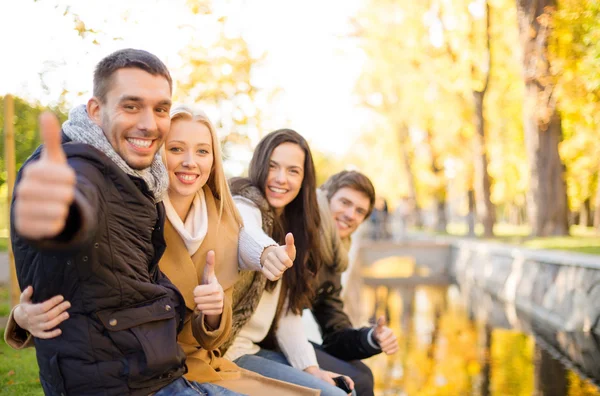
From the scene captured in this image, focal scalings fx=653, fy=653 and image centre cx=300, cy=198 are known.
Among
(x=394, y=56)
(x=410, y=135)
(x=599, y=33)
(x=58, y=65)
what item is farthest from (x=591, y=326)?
(x=410, y=135)

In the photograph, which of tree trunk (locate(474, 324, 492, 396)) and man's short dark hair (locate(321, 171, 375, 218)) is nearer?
man's short dark hair (locate(321, 171, 375, 218))

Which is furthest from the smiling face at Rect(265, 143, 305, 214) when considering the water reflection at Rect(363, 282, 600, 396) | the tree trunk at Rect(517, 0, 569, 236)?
the tree trunk at Rect(517, 0, 569, 236)

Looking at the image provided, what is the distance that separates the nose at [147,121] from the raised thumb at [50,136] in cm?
75

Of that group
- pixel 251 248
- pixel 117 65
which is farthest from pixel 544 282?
pixel 117 65

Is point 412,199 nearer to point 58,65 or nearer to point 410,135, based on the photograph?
point 410,135

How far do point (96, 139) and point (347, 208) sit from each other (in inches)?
106

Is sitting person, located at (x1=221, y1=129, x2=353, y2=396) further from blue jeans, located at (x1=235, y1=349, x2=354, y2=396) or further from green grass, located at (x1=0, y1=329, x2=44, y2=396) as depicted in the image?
green grass, located at (x1=0, y1=329, x2=44, y2=396)

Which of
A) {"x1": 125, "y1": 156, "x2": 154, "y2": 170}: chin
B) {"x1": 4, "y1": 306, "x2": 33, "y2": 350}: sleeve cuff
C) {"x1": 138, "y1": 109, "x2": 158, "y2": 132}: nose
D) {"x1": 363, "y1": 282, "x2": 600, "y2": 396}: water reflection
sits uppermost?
{"x1": 138, "y1": 109, "x2": 158, "y2": 132}: nose

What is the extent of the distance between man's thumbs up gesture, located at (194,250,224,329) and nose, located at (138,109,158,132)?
0.53 meters

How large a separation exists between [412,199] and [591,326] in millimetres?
24761

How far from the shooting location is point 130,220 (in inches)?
84.1

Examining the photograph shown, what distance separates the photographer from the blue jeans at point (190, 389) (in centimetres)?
226

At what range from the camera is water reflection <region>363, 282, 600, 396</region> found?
6949mm

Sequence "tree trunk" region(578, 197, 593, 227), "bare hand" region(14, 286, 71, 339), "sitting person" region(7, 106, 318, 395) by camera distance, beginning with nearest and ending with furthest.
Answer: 1. "bare hand" region(14, 286, 71, 339)
2. "sitting person" region(7, 106, 318, 395)
3. "tree trunk" region(578, 197, 593, 227)
